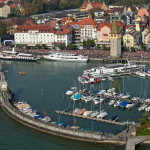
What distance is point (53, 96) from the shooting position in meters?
25.4

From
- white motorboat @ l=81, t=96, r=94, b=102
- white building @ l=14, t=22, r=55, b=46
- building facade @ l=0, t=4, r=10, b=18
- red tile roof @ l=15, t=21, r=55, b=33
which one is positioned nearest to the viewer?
white motorboat @ l=81, t=96, r=94, b=102

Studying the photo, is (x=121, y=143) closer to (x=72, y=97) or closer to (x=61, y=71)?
(x=72, y=97)

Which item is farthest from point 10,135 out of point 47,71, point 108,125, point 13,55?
point 13,55

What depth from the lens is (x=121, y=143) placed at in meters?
18.6

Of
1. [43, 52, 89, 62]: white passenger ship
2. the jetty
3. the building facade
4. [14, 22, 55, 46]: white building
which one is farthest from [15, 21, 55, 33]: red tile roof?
the jetty

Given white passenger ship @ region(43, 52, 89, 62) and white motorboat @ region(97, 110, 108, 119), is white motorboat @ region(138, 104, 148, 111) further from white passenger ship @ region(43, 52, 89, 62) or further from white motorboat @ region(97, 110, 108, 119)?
white passenger ship @ region(43, 52, 89, 62)

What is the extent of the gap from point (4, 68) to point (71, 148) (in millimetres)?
15670

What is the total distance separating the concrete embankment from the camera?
19.0 m

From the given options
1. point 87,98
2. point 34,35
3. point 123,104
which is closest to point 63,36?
point 34,35

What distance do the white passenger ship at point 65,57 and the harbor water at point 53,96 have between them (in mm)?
714

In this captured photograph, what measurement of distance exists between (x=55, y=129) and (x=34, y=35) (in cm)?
2230

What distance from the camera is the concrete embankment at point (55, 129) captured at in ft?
62.2

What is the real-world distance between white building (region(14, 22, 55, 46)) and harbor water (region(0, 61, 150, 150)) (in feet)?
18.3

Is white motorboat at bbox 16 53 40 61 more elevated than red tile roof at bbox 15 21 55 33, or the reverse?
red tile roof at bbox 15 21 55 33
